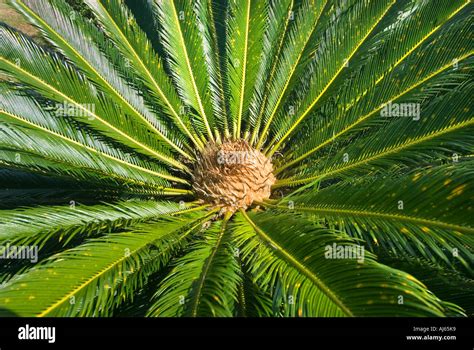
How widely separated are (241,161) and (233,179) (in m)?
0.16

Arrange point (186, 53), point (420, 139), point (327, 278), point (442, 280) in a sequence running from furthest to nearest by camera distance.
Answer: point (186, 53)
point (420, 139)
point (442, 280)
point (327, 278)

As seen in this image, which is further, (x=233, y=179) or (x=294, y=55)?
(x=294, y=55)

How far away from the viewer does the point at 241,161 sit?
11.3 ft

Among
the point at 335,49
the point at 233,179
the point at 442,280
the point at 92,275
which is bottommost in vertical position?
the point at 442,280

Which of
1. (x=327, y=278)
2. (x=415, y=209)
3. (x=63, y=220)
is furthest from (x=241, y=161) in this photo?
(x=327, y=278)

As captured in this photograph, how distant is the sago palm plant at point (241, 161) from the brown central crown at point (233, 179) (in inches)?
0.6

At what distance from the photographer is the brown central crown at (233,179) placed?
340 centimetres

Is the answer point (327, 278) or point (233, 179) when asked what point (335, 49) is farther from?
point (327, 278)

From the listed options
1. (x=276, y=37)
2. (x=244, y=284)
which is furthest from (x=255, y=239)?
(x=276, y=37)

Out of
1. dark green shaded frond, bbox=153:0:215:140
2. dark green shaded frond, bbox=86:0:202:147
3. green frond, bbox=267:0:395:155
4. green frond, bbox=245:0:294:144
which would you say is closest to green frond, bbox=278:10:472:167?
green frond, bbox=267:0:395:155

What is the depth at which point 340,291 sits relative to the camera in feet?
5.89

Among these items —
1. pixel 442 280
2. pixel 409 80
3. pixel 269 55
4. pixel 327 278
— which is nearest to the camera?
pixel 327 278

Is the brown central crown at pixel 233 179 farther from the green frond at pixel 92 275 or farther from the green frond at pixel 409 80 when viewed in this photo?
the green frond at pixel 92 275
